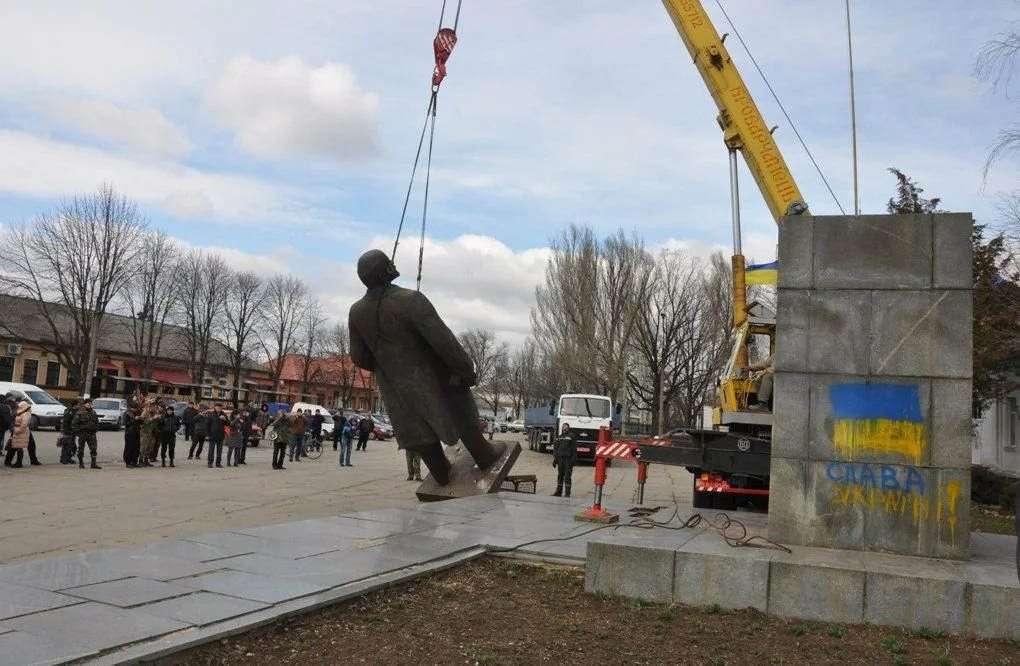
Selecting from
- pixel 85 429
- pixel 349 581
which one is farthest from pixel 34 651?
pixel 85 429

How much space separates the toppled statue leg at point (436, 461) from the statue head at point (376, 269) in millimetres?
2611

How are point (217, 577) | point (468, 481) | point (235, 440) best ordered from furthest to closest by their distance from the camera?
point (235, 440), point (468, 481), point (217, 577)

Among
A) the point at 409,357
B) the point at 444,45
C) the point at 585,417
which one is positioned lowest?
the point at 585,417

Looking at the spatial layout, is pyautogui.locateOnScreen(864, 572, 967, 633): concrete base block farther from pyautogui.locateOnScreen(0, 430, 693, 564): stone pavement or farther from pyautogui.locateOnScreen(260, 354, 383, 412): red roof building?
pyautogui.locateOnScreen(260, 354, 383, 412): red roof building

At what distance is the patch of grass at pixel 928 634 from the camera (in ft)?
19.3

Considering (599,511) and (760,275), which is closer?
(599,511)

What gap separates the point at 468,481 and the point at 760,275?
6046mm

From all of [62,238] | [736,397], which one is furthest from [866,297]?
[62,238]

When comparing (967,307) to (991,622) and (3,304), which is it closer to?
(991,622)

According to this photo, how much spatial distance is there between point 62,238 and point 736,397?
38883 mm

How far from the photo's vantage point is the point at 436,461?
1304 cm

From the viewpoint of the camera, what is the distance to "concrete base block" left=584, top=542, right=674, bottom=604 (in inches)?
257

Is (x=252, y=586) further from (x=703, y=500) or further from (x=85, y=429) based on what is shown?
(x=85, y=429)

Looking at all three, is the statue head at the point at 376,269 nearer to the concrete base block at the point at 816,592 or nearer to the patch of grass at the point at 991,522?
the concrete base block at the point at 816,592
